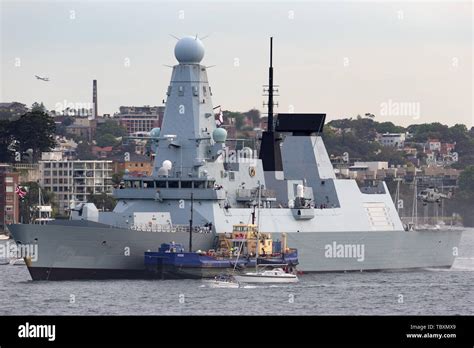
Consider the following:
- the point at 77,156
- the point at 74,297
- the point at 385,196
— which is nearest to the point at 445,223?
the point at 77,156

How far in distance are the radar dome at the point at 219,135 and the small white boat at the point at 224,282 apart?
10108 mm

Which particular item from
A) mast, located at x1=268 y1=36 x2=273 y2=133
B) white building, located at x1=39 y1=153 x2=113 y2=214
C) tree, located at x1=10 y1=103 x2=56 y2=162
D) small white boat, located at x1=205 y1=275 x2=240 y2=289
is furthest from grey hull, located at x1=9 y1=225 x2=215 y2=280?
white building, located at x1=39 y1=153 x2=113 y2=214

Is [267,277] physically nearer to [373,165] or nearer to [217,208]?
[217,208]

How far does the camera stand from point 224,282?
7256 centimetres

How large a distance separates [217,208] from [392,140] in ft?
385

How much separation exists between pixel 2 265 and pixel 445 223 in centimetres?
7270

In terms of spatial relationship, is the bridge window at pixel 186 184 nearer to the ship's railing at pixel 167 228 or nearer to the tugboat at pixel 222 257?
the ship's railing at pixel 167 228

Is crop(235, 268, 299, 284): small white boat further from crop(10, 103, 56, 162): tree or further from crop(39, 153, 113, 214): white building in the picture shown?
crop(39, 153, 113, 214): white building

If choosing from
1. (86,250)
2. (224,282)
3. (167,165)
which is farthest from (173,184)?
(224,282)

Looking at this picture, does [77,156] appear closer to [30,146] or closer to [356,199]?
[30,146]

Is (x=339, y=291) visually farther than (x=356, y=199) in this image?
No

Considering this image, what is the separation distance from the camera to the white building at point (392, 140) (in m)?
191

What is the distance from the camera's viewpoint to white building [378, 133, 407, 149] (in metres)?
191

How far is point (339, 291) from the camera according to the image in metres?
72.8
